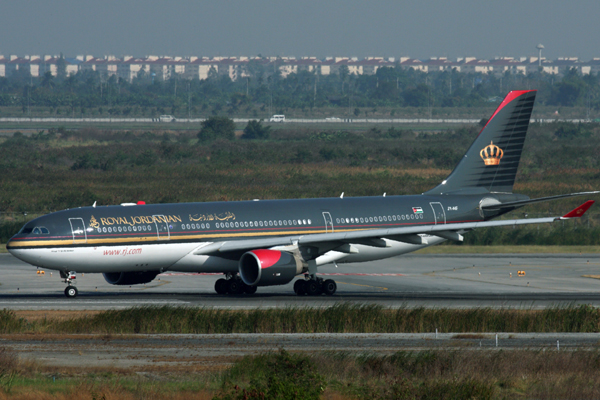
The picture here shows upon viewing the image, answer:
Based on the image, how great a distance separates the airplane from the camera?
36812 mm

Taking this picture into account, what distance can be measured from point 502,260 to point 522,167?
58.6 metres

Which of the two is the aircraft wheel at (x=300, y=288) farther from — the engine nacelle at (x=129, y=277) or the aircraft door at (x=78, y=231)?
the aircraft door at (x=78, y=231)

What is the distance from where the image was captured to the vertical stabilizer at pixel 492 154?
46.8 m

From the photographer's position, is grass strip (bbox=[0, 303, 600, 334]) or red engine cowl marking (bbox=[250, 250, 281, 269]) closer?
grass strip (bbox=[0, 303, 600, 334])

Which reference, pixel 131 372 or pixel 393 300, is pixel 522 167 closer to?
pixel 393 300

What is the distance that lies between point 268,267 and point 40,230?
10.2 m

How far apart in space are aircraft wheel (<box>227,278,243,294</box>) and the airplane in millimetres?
49

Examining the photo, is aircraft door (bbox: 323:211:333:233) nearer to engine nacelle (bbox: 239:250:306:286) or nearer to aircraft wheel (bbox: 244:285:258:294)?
engine nacelle (bbox: 239:250:306:286)

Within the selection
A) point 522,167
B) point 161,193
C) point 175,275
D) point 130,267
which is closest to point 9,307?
point 130,267

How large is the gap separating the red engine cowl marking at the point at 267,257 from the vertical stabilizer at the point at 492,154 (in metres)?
12.8

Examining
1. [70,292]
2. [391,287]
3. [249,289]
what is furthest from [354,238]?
[70,292]

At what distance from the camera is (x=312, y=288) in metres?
40.0

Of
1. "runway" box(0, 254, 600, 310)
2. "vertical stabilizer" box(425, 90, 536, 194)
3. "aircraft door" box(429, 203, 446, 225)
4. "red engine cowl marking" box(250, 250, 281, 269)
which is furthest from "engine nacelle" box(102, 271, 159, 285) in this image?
"vertical stabilizer" box(425, 90, 536, 194)

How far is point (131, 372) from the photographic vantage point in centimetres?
2125
